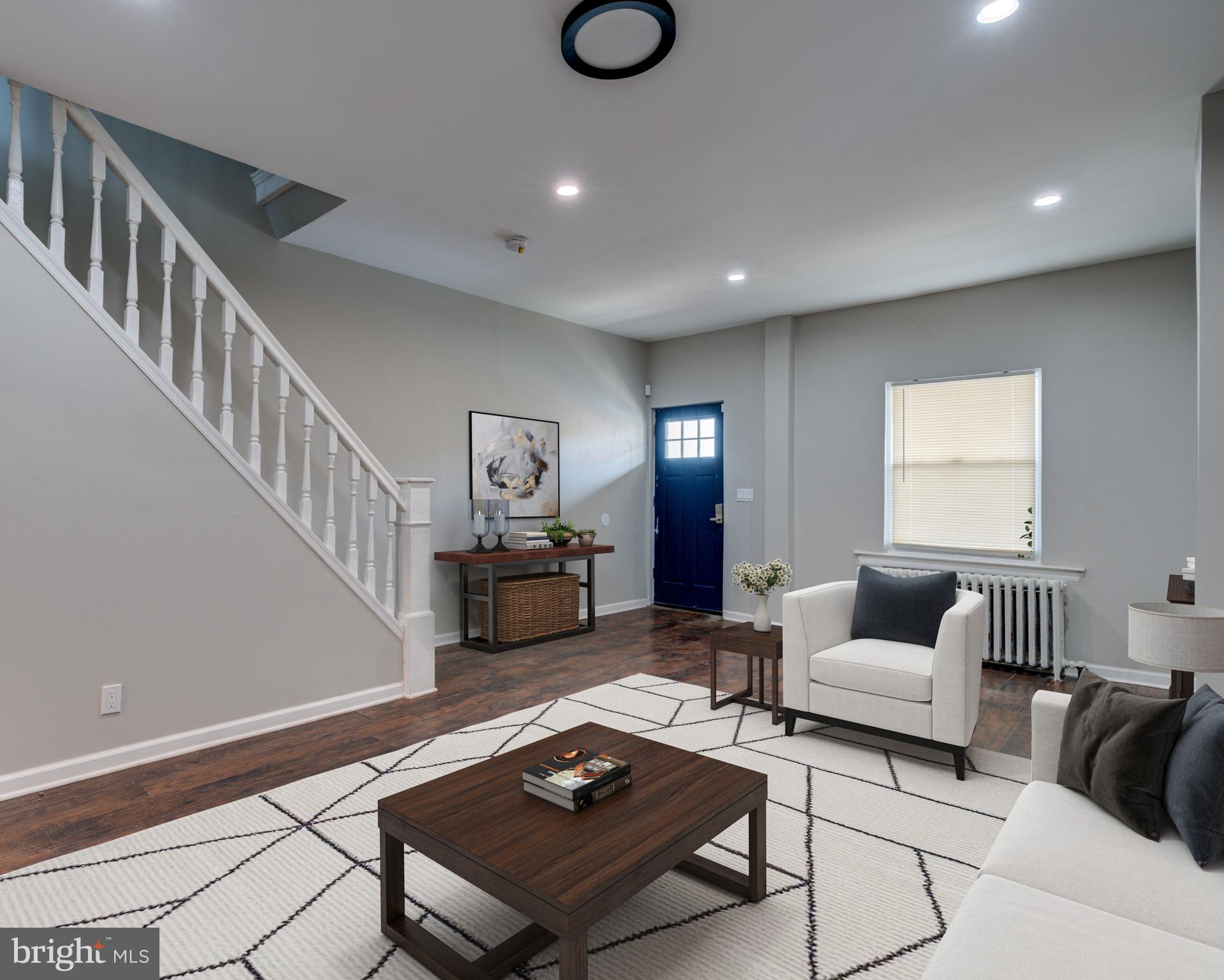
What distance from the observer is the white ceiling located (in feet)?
7.50

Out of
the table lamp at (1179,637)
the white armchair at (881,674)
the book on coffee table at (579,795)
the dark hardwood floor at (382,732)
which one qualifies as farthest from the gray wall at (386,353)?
the table lamp at (1179,637)

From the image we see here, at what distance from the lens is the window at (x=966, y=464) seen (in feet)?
16.0

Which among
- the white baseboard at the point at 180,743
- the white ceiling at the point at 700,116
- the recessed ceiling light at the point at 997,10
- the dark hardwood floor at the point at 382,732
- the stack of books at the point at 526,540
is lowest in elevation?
the dark hardwood floor at the point at 382,732

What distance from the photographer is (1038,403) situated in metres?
4.81

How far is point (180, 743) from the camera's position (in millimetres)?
3154

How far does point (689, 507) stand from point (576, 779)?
5130 mm

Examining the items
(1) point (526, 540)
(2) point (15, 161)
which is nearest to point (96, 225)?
(2) point (15, 161)

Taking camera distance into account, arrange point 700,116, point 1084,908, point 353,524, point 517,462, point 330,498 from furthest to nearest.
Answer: point 517,462, point 353,524, point 330,498, point 700,116, point 1084,908

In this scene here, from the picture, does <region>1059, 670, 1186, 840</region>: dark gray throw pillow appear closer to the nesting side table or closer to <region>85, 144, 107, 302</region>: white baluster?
the nesting side table

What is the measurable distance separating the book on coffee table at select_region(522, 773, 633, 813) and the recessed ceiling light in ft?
8.55

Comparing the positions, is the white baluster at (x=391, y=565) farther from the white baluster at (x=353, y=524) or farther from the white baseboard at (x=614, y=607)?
the white baseboard at (x=614, y=607)

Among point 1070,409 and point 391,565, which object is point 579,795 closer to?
point 391,565

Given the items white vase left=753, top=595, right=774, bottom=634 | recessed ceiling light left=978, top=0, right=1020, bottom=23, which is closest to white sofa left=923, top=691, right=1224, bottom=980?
white vase left=753, top=595, right=774, bottom=634

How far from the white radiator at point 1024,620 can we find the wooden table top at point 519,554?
2.33 meters
